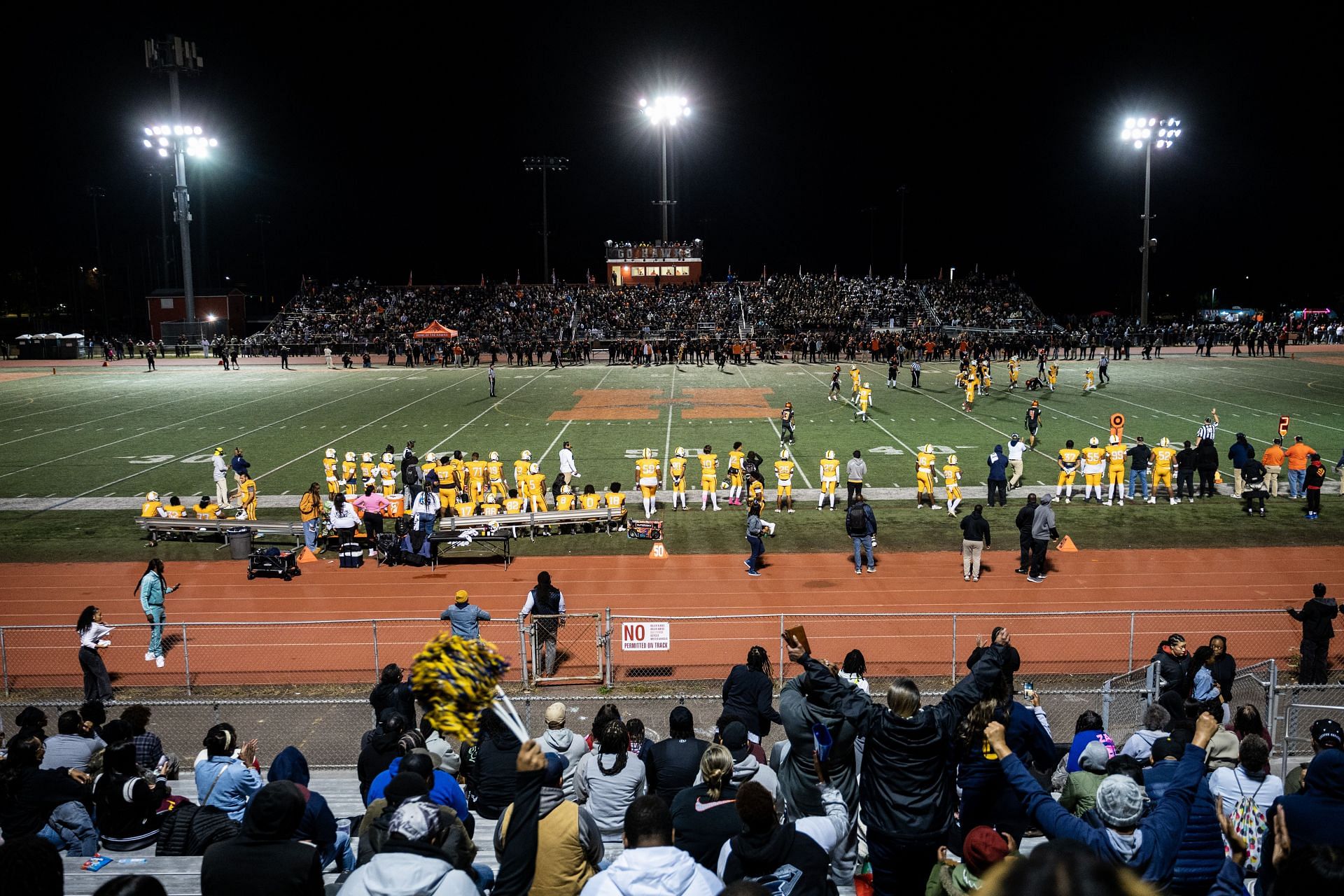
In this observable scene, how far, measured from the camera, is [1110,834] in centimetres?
389

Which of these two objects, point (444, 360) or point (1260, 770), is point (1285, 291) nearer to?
point (444, 360)

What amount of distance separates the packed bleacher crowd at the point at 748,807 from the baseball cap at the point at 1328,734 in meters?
0.02

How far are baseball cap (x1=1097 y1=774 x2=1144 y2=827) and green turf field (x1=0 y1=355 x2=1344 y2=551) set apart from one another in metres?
13.9

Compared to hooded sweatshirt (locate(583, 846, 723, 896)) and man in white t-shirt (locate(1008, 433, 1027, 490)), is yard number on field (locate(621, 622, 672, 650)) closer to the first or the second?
hooded sweatshirt (locate(583, 846, 723, 896))

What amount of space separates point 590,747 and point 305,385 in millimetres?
41873

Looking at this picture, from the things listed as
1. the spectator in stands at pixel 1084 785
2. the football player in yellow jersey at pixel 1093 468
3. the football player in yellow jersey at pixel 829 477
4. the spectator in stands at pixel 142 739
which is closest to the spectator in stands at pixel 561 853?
the spectator in stands at pixel 1084 785

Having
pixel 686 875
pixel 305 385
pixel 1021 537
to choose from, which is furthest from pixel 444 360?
pixel 686 875

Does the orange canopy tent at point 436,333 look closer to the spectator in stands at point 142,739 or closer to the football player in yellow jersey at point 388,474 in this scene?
the football player in yellow jersey at point 388,474

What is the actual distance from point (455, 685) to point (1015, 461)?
19.8 meters

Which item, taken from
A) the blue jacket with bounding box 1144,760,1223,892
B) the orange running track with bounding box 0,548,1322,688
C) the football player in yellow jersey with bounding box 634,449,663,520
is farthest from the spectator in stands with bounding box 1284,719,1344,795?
the football player in yellow jersey with bounding box 634,449,663,520

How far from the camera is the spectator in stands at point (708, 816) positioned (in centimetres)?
480

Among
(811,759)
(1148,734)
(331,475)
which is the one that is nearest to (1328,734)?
(1148,734)

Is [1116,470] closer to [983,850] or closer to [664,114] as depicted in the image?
[983,850]

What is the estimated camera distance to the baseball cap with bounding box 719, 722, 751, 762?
6141mm
